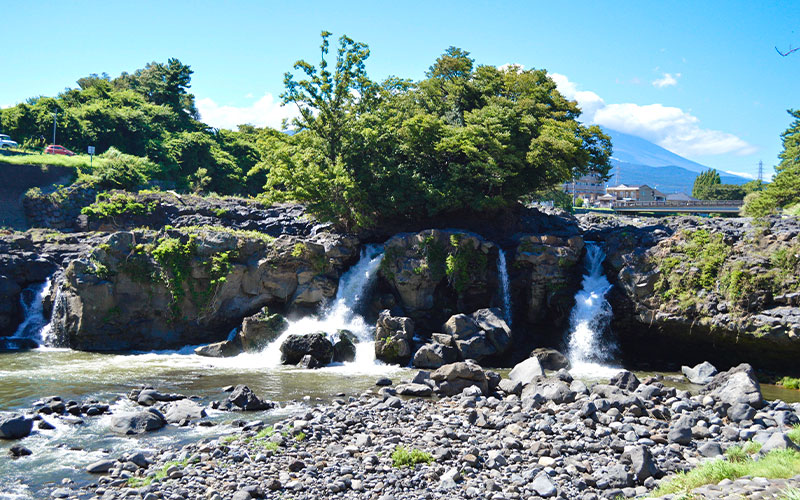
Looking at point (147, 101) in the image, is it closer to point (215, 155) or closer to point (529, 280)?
point (215, 155)

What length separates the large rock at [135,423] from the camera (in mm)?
15859

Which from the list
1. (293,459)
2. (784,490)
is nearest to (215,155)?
(293,459)

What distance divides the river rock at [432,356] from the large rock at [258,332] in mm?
7330

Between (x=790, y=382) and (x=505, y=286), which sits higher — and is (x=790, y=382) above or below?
below

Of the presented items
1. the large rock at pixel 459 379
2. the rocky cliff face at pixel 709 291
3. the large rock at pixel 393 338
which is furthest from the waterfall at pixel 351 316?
the rocky cliff face at pixel 709 291

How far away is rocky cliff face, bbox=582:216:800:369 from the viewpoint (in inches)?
939

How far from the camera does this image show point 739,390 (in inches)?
709

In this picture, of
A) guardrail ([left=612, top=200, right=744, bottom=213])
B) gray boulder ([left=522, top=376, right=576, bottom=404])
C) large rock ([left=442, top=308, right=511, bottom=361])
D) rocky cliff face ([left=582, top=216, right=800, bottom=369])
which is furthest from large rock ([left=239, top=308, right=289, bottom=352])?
guardrail ([left=612, top=200, right=744, bottom=213])

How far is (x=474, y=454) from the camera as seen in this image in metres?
13.0

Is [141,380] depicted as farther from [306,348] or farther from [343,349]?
[343,349]

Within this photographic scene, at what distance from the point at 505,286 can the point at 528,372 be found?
30.3 ft

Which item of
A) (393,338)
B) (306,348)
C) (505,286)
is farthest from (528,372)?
(306,348)

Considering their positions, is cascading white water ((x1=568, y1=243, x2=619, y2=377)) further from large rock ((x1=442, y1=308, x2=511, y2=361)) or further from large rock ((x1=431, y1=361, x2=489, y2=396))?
large rock ((x1=431, y1=361, x2=489, y2=396))

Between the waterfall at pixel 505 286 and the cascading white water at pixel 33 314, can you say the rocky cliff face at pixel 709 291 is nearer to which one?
the waterfall at pixel 505 286
